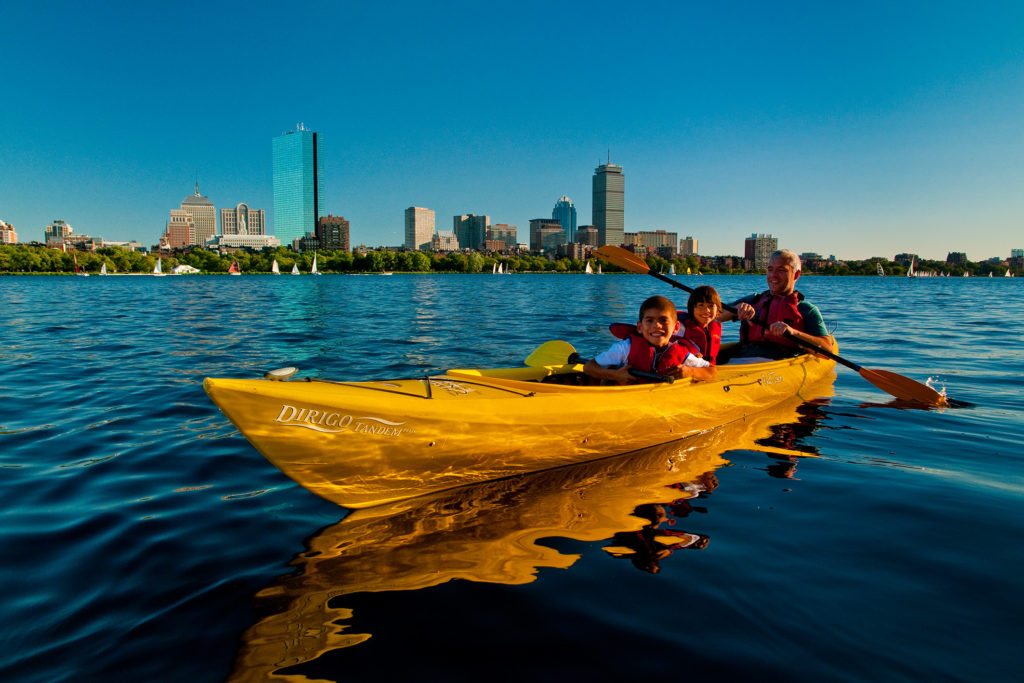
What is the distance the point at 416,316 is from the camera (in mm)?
22844

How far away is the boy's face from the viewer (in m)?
5.52

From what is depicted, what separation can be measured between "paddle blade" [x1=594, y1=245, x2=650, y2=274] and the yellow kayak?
3.63 meters

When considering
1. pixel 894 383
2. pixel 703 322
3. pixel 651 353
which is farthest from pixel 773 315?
pixel 651 353

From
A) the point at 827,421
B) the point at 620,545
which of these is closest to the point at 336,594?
the point at 620,545

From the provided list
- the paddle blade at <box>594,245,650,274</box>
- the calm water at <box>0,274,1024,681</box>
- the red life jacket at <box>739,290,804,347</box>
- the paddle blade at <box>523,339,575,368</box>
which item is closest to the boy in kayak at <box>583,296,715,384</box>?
the paddle blade at <box>523,339,575,368</box>

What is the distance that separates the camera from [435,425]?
428cm

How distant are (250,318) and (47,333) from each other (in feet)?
20.4

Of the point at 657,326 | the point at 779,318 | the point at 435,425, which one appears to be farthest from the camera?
the point at 779,318

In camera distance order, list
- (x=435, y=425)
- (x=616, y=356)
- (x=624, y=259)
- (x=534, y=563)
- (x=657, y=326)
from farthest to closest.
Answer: (x=624, y=259) < (x=616, y=356) < (x=657, y=326) < (x=435, y=425) < (x=534, y=563)

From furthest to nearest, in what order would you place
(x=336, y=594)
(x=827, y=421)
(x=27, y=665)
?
(x=827, y=421) < (x=336, y=594) < (x=27, y=665)

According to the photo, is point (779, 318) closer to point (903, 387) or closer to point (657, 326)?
point (903, 387)

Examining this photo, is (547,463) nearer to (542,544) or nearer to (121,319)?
(542,544)

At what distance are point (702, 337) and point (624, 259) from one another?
330cm

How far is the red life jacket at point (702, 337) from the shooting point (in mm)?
6664
